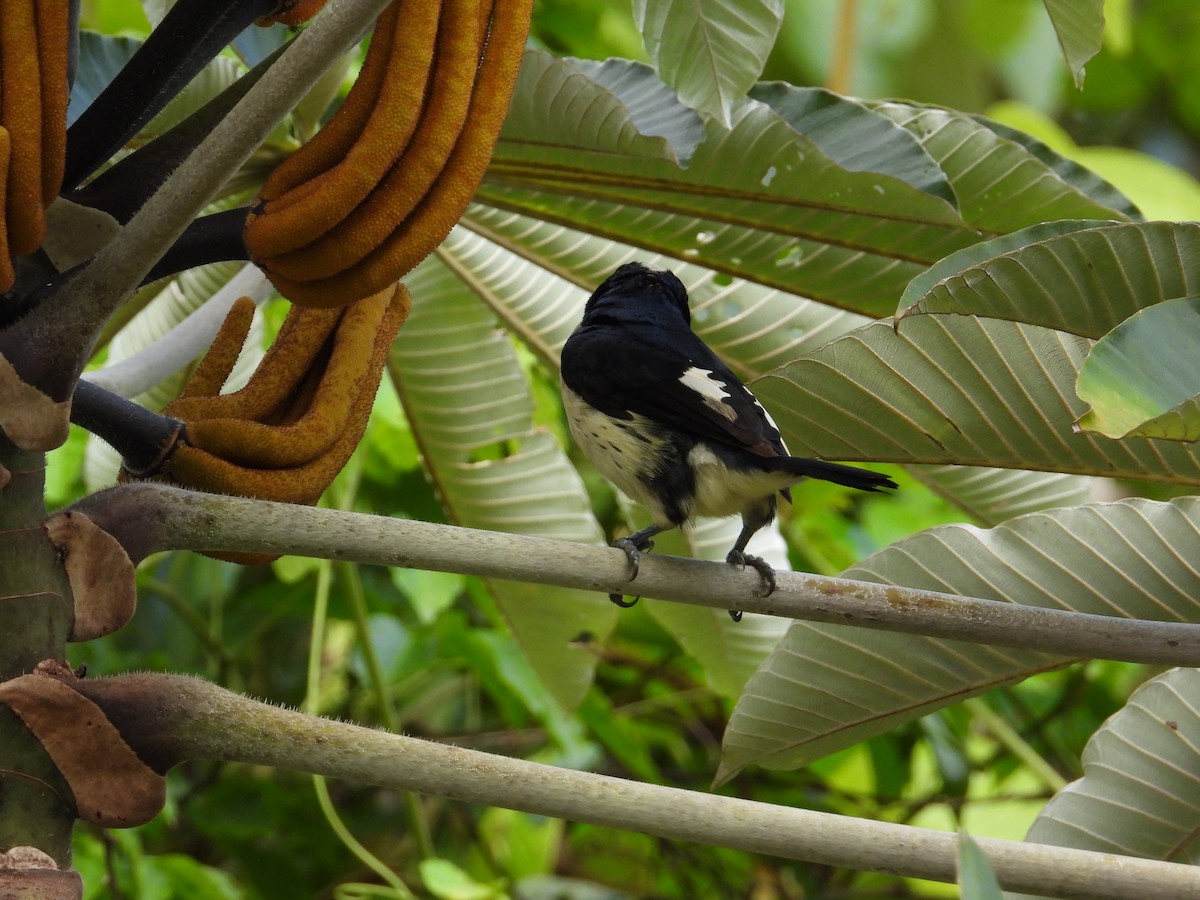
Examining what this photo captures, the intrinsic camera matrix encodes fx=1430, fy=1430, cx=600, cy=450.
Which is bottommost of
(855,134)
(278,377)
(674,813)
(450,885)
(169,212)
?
(450,885)

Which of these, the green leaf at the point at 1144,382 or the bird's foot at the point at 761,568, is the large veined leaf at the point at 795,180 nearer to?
the bird's foot at the point at 761,568

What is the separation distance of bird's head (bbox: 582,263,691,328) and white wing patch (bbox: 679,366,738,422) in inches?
3.8

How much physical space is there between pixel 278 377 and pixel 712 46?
0.43m

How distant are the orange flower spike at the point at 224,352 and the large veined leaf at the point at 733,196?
37cm

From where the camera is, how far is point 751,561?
3.69ft

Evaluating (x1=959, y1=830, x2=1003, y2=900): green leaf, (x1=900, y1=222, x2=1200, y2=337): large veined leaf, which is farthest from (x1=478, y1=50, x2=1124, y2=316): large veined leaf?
(x1=959, y1=830, x2=1003, y2=900): green leaf

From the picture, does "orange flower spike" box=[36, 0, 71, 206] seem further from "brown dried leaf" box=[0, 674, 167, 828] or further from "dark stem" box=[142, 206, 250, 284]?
"brown dried leaf" box=[0, 674, 167, 828]

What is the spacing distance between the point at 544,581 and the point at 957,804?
6.34 ft

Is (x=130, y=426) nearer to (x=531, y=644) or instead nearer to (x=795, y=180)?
(x=795, y=180)

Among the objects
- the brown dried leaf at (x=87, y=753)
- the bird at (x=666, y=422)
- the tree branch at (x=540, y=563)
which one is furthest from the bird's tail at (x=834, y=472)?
the brown dried leaf at (x=87, y=753)

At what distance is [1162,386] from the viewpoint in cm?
74

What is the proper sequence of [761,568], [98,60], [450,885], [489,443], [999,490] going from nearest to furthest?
[761,568] < [98,60] < [999,490] < [489,443] < [450,885]

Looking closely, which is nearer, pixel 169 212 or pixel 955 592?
pixel 169 212

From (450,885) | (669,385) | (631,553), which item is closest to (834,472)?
(669,385)
